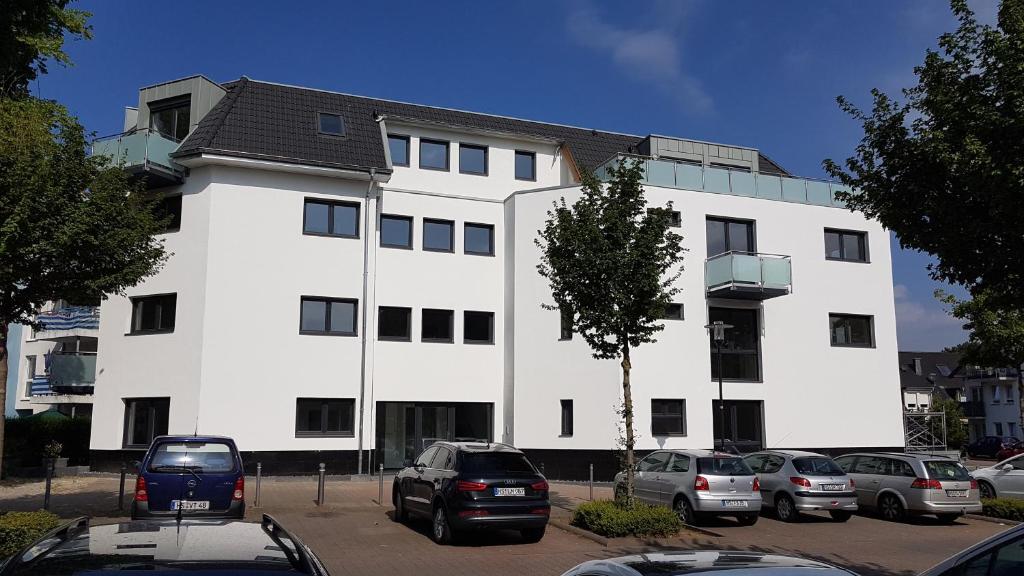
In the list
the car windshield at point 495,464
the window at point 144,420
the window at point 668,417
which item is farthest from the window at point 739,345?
the window at point 144,420

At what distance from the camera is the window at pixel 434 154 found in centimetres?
2622

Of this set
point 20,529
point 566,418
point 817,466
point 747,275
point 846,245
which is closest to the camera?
point 20,529

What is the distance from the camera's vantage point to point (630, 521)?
13.0m

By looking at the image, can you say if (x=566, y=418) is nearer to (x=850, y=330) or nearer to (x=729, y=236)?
(x=729, y=236)

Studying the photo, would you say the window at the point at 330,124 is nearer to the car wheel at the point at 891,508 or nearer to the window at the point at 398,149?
the window at the point at 398,149

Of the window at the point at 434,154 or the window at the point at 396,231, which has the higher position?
the window at the point at 434,154

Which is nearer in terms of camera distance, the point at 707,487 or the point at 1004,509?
the point at 707,487

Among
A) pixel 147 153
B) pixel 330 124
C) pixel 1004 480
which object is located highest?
pixel 330 124

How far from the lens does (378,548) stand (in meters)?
12.1

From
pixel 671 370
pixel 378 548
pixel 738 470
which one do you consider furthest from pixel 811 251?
pixel 378 548

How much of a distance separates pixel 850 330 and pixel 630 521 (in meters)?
16.8

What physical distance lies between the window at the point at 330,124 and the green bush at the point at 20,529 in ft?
54.6

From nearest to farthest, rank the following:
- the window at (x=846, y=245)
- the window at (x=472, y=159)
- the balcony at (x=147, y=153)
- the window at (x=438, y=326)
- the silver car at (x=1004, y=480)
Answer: the silver car at (x=1004, y=480) → the balcony at (x=147, y=153) → the window at (x=438, y=326) → the window at (x=472, y=159) → the window at (x=846, y=245)

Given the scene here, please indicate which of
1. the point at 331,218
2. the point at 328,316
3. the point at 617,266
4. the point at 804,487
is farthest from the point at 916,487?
the point at 331,218
